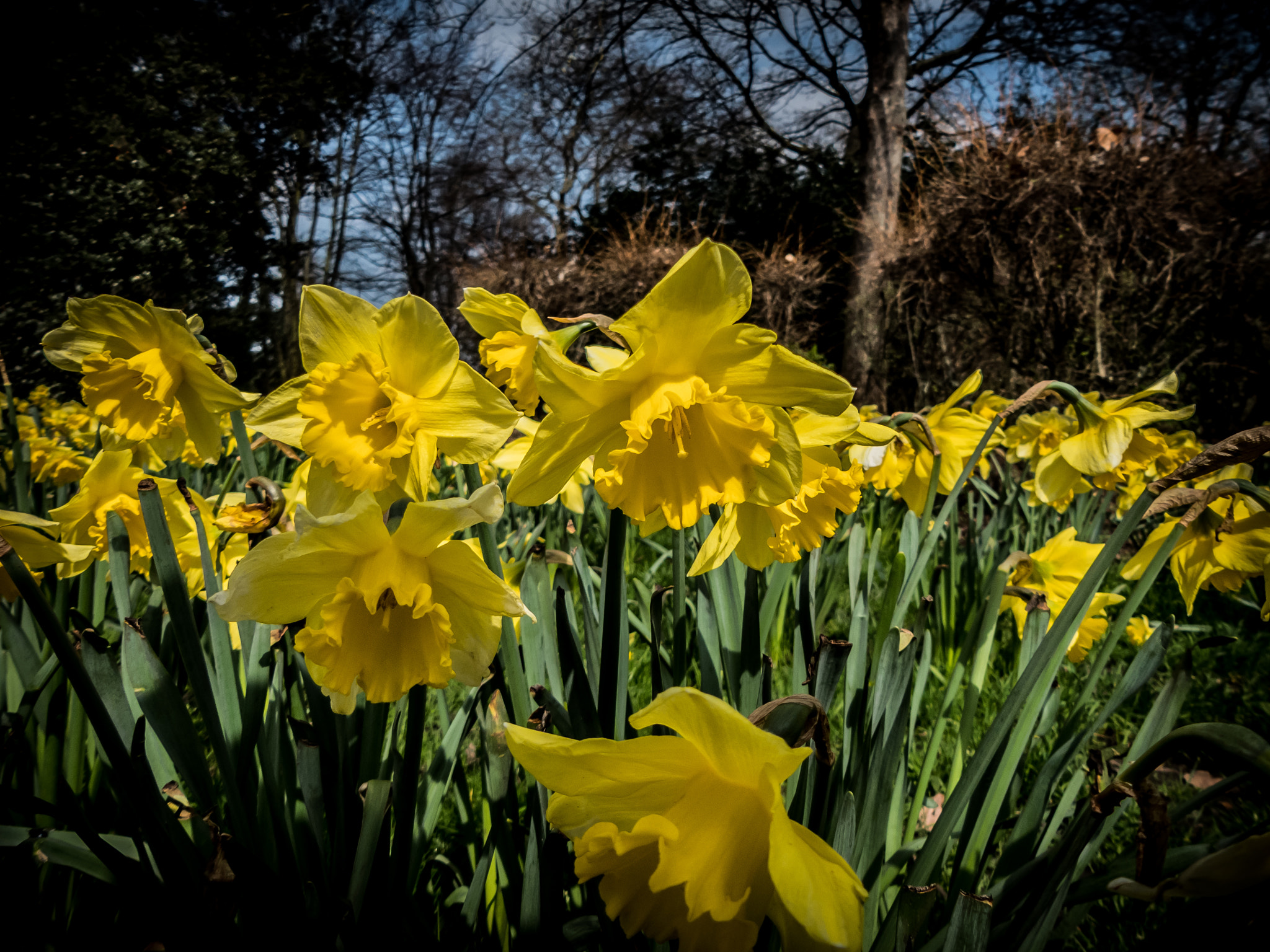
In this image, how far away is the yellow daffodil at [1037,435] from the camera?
90.0 inches

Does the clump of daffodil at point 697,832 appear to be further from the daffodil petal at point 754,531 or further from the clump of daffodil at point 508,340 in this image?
the clump of daffodil at point 508,340

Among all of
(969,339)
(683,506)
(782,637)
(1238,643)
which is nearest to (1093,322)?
(969,339)

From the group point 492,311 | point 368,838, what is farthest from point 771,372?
point 368,838

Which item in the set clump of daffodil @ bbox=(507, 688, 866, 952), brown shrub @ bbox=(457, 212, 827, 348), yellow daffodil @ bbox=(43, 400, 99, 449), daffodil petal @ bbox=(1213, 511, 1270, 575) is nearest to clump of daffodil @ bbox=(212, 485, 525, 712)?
clump of daffodil @ bbox=(507, 688, 866, 952)

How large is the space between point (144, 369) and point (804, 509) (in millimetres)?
1105

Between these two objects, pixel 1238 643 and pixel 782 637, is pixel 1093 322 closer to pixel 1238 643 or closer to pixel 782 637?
pixel 1238 643

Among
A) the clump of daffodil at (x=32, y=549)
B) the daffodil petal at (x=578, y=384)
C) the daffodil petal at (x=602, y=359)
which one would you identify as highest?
the daffodil petal at (x=602, y=359)

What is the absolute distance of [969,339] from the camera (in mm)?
5348

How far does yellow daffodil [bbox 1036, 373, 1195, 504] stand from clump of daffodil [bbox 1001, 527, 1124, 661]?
13cm

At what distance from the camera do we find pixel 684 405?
787mm

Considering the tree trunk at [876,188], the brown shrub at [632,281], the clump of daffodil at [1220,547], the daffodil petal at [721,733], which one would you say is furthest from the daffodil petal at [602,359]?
the brown shrub at [632,281]

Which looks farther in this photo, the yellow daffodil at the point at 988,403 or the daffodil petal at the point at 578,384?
the yellow daffodil at the point at 988,403

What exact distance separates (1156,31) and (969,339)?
9.11 m

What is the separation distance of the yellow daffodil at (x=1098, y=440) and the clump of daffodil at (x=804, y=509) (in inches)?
24.9
